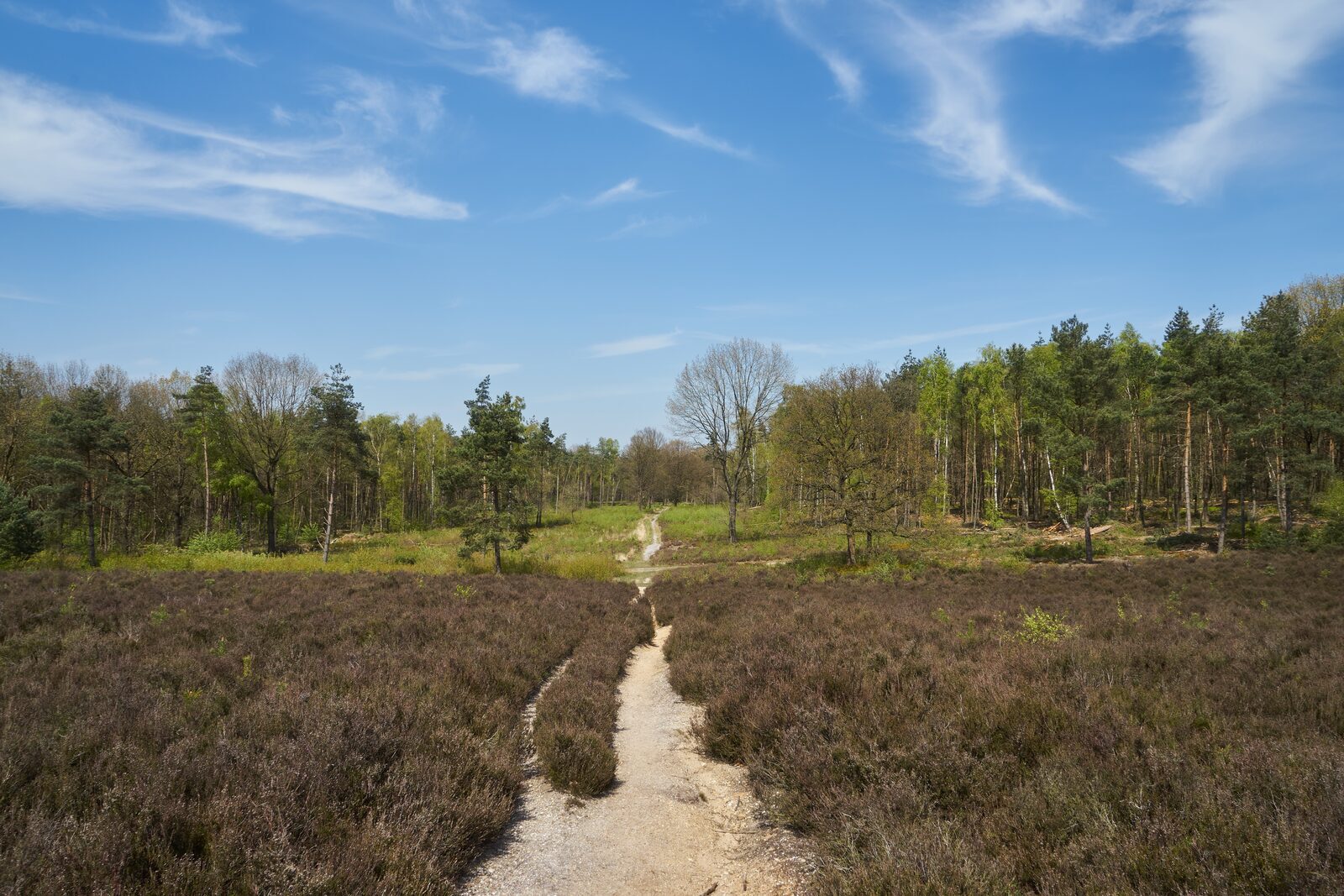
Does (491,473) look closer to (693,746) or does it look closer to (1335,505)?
(693,746)

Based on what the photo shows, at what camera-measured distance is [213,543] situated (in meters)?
36.7

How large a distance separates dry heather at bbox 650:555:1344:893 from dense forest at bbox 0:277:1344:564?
56.5 feet

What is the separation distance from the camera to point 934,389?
48.3 meters

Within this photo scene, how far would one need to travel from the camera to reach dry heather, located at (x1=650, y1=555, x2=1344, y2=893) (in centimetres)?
377

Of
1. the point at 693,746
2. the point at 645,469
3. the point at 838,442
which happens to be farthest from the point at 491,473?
the point at 645,469

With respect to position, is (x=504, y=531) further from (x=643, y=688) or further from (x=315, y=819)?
(x=315, y=819)

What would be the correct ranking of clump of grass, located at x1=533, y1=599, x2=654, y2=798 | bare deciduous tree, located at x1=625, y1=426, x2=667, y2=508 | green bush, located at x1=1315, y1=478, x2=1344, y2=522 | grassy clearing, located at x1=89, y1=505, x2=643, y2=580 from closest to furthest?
clump of grass, located at x1=533, y1=599, x2=654, y2=798 → green bush, located at x1=1315, y1=478, x2=1344, y2=522 → grassy clearing, located at x1=89, y1=505, x2=643, y2=580 → bare deciduous tree, located at x1=625, y1=426, x2=667, y2=508

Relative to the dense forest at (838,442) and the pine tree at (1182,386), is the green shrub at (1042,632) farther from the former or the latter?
the pine tree at (1182,386)

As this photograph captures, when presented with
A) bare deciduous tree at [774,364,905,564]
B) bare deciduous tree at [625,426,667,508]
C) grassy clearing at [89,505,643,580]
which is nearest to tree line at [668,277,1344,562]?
bare deciduous tree at [774,364,905,564]

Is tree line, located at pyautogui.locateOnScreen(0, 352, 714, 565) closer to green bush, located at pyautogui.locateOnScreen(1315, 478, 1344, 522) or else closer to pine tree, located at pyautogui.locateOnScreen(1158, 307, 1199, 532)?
pine tree, located at pyautogui.locateOnScreen(1158, 307, 1199, 532)

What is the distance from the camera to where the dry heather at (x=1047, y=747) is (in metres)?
3.77

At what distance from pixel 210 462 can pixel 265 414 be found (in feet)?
16.0

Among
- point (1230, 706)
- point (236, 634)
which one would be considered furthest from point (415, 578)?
point (1230, 706)

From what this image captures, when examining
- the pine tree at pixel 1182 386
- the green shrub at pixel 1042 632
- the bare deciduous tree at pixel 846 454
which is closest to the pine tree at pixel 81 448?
the bare deciduous tree at pixel 846 454
